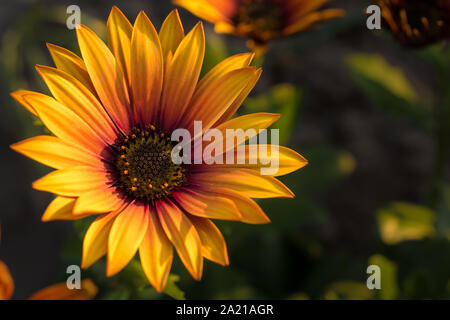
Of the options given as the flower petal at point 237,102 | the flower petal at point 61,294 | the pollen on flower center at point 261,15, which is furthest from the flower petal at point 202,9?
the flower petal at point 61,294

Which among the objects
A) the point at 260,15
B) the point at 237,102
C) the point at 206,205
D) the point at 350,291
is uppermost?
the point at 260,15

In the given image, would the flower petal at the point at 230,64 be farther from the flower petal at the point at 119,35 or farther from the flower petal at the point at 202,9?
the flower petal at the point at 202,9

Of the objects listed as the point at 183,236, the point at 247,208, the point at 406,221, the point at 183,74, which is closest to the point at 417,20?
the point at 406,221

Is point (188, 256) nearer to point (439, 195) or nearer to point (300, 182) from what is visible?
point (300, 182)

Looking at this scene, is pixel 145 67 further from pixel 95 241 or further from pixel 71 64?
pixel 95 241

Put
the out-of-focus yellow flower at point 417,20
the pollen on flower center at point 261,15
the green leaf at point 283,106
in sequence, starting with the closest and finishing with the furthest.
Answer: the out-of-focus yellow flower at point 417,20, the green leaf at point 283,106, the pollen on flower center at point 261,15
